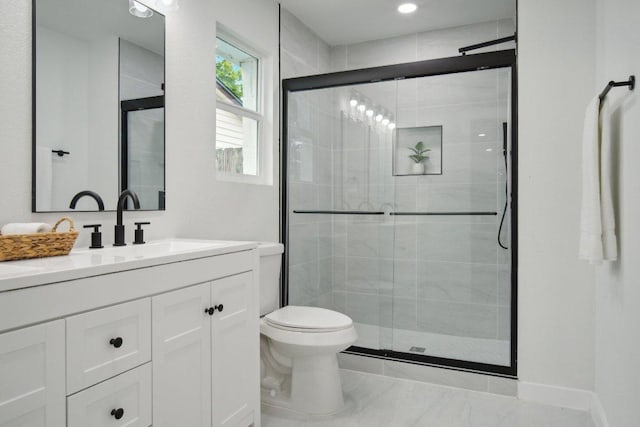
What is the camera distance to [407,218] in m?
3.01

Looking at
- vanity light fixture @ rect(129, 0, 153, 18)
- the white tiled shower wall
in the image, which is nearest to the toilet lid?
the white tiled shower wall

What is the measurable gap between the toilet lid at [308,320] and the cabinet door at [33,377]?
125 centimetres

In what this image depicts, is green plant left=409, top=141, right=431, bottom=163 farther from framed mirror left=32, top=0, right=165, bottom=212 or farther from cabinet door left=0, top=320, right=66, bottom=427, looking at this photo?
cabinet door left=0, top=320, right=66, bottom=427

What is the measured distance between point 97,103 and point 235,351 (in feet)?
3.89

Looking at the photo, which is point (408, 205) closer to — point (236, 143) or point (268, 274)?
point (268, 274)

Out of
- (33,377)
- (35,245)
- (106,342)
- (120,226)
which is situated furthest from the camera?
(120,226)

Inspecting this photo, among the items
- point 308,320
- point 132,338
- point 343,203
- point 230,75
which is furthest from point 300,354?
point 230,75

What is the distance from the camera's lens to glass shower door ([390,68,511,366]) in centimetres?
268
